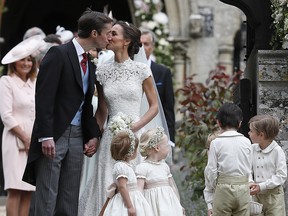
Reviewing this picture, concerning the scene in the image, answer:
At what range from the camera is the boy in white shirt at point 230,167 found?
709cm

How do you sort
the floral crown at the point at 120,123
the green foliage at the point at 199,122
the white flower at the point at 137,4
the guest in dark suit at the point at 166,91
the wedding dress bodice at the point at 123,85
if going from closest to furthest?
the floral crown at the point at 120,123
the wedding dress bodice at the point at 123,85
the guest in dark suit at the point at 166,91
the green foliage at the point at 199,122
the white flower at the point at 137,4

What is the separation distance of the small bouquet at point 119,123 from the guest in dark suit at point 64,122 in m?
0.11

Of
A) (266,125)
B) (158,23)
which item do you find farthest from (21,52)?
(158,23)

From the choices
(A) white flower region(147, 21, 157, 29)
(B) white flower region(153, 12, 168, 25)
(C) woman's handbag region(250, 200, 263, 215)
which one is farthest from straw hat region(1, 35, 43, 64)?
(B) white flower region(153, 12, 168, 25)

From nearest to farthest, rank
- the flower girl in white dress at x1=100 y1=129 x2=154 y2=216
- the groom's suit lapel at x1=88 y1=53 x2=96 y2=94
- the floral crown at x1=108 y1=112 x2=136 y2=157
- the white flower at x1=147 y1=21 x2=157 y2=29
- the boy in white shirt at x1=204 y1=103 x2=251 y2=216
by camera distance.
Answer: the flower girl in white dress at x1=100 y1=129 x2=154 y2=216, the boy in white shirt at x1=204 y1=103 x2=251 y2=216, the floral crown at x1=108 y1=112 x2=136 y2=157, the groom's suit lapel at x1=88 y1=53 x2=96 y2=94, the white flower at x1=147 y1=21 x2=157 y2=29

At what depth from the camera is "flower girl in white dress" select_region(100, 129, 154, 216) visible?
692 centimetres

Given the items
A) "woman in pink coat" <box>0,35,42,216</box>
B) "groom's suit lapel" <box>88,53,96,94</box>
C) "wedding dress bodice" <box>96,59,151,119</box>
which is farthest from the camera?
"woman in pink coat" <box>0,35,42,216</box>

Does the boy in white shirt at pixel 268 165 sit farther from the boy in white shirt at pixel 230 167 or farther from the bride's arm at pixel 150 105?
the bride's arm at pixel 150 105

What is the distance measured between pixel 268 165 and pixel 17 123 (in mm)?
2559

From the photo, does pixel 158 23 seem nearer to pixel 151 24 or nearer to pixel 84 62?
pixel 151 24

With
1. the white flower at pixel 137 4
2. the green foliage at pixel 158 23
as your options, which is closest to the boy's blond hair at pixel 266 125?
the green foliage at pixel 158 23

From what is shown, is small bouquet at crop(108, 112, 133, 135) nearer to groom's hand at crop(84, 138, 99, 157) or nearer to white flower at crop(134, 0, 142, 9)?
groom's hand at crop(84, 138, 99, 157)

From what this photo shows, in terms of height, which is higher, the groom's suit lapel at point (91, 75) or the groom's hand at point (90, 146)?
the groom's suit lapel at point (91, 75)

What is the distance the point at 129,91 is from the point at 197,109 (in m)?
3.27
